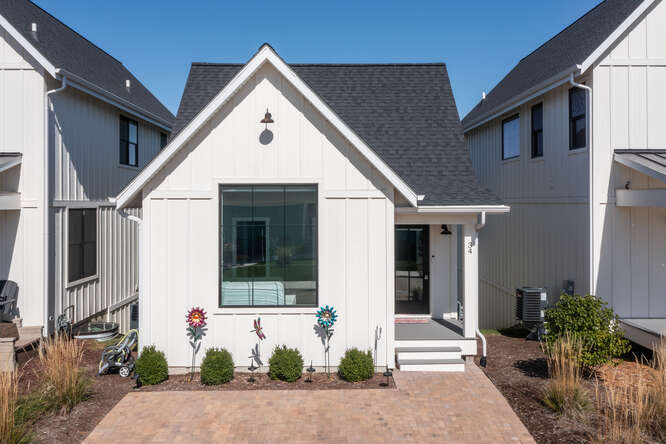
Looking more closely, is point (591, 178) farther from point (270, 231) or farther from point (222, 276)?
point (222, 276)

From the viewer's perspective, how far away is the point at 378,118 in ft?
37.7

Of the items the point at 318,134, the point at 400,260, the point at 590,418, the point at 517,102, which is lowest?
the point at 590,418

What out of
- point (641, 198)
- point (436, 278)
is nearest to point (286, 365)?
point (436, 278)

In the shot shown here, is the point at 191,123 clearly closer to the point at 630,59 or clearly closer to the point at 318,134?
the point at 318,134

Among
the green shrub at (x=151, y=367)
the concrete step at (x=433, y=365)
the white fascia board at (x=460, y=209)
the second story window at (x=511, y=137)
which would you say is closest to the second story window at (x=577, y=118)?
the second story window at (x=511, y=137)

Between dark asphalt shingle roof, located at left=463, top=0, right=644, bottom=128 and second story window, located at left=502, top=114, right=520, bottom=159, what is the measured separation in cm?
65

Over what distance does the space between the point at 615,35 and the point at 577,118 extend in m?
1.87

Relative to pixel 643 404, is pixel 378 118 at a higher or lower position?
higher

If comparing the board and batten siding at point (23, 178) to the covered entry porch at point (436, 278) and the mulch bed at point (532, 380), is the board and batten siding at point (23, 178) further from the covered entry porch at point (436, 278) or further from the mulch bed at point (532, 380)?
the mulch bed at point (532, 380)

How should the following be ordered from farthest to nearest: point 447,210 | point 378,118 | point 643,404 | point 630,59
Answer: point 378,118 → point 630,59 → point 447,210 → point 643,404

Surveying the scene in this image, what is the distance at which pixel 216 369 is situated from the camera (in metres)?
8.23

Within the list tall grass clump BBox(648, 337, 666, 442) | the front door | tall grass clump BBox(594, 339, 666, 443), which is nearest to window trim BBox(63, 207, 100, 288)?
the front door

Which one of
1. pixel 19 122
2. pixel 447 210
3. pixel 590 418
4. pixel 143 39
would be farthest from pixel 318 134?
pixel 143 39

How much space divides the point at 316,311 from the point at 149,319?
2997mm
